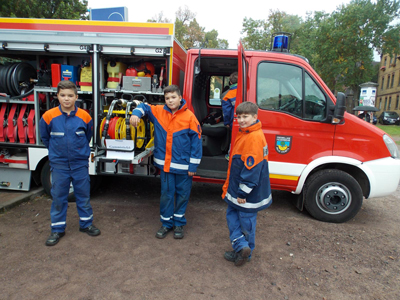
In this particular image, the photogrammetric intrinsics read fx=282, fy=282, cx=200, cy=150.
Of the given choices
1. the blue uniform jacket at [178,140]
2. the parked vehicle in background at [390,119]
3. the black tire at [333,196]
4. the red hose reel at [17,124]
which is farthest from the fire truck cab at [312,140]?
the parked vehicle in background at [390,119]

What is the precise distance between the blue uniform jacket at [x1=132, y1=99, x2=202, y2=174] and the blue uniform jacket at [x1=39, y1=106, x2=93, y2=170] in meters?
0.68

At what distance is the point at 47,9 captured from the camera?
537 inches

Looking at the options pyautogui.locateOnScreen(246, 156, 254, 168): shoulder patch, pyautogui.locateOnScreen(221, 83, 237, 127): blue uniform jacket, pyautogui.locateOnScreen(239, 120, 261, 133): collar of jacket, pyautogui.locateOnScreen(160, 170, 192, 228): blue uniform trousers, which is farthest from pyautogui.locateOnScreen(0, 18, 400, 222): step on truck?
pyautogui.locateOnScreen(246, 156, 254, 168): shoulder patch

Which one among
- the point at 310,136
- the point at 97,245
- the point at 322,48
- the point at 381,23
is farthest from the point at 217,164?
the point at 381,23

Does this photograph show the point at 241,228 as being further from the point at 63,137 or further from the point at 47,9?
the point at 47,9

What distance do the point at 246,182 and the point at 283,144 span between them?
5.07 feet

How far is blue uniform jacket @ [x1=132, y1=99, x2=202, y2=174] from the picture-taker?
10.6ft

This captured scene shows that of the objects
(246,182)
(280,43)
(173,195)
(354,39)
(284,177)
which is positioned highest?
(354,39)

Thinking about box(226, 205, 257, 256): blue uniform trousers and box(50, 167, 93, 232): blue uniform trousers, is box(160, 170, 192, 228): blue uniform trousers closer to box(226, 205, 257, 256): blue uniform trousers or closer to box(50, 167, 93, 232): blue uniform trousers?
box(226, 205, 257, 256): blue uniform trousers

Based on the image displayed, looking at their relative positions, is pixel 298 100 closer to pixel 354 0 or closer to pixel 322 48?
pixel 322 48

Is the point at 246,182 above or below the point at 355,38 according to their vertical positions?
below

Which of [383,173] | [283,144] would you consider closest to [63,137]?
[283,144]

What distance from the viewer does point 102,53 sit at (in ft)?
13.3

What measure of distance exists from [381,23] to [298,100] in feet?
85.7
